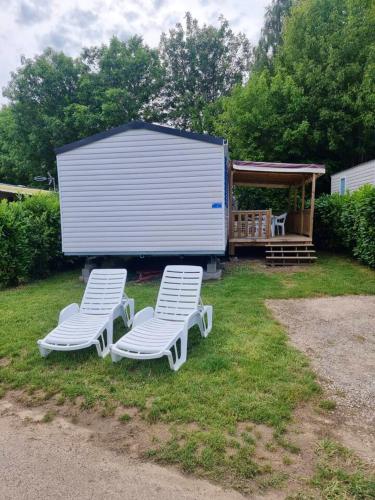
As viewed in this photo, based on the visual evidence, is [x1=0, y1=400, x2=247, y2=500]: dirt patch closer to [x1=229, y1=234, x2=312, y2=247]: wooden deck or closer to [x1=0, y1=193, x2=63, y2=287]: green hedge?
[x1=0, y1=193, x2=63, y2=287]: green hedge

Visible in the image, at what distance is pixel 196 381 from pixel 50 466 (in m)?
1.44

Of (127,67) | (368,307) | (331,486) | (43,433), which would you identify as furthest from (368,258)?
(127,67)

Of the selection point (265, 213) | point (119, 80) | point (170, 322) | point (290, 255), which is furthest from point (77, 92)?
point (170, 322)

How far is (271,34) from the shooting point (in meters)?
21.1

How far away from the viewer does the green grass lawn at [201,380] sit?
2.51 m

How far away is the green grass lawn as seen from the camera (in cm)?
251

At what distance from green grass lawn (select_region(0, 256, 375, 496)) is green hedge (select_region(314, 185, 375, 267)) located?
3.86m

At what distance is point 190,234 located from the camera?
8.15 m

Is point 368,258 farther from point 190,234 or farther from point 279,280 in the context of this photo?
point 190,234

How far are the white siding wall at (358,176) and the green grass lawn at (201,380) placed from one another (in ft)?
29.3

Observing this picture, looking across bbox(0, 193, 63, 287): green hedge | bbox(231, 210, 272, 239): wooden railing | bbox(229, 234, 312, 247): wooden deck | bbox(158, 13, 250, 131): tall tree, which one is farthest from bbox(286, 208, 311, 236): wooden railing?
bbox(158, 13, 250, 131): tall tree

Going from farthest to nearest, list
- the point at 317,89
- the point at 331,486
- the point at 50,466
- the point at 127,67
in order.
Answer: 1. the point at 127,67
2. the point at 317,89
3. the point at 50,466
4. the point at 331,486

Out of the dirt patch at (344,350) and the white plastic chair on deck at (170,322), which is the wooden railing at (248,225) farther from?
the white plastic chair on deck at (170,322)

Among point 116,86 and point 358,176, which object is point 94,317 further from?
point 116,86
